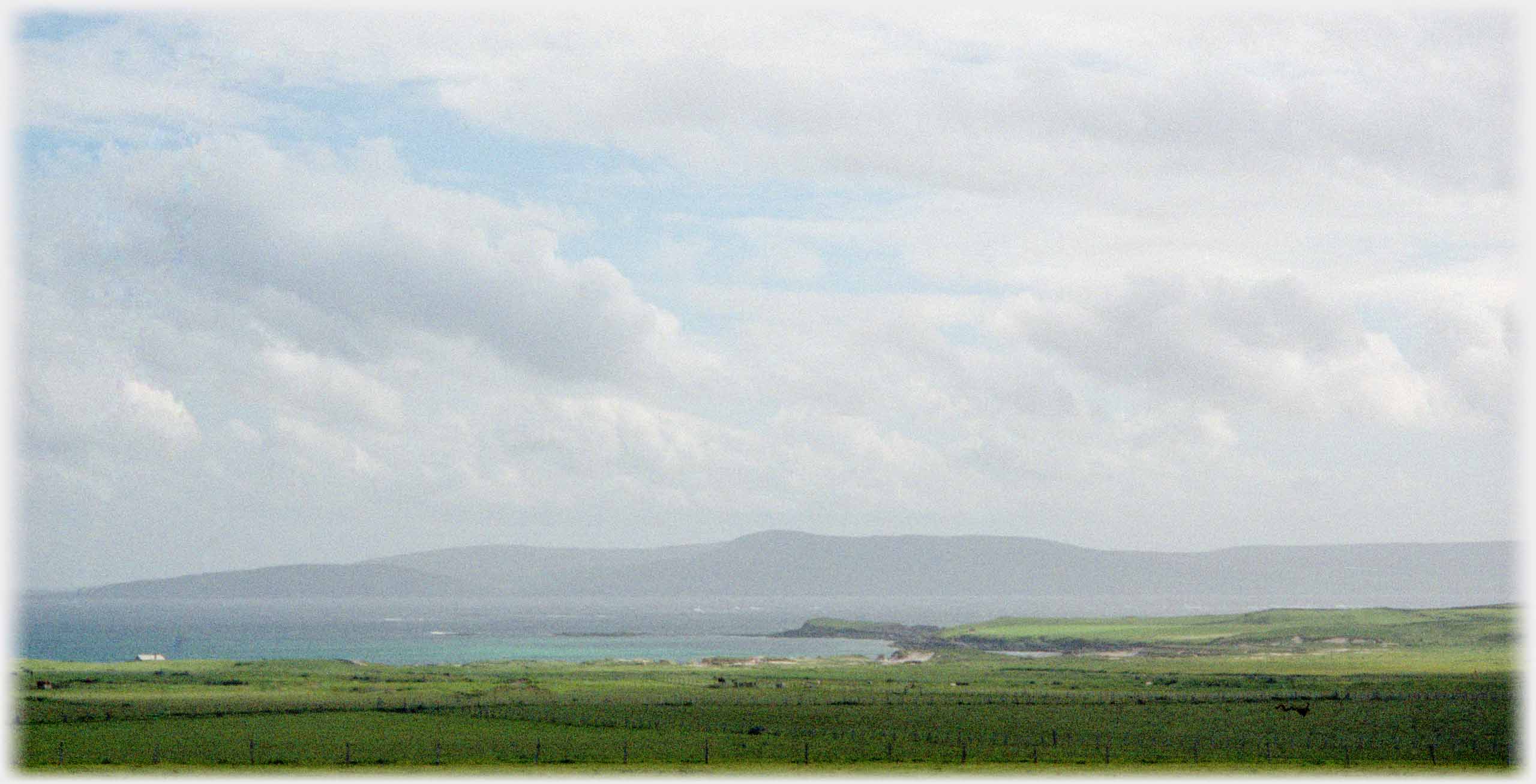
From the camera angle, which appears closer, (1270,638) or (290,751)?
(290,751)

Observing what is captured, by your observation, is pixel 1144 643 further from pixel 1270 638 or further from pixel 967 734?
pixel 967 734

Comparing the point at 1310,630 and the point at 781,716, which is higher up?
the point at 781,716

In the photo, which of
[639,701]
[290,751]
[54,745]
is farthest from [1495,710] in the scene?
[54,745]

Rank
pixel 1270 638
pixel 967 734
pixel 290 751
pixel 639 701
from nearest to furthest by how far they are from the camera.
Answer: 1. pixel 290 751
2. pixel 967 734
3. pixel 639 701
4. pixel 1270 638

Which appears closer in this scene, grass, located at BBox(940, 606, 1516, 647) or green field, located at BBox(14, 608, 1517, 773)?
green field, located at BBox(14, 608, 1517, 773)

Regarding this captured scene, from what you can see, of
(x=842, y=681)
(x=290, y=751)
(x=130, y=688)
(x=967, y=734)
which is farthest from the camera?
(x=842, y=681)

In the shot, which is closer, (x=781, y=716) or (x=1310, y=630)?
(x=781, y=716)

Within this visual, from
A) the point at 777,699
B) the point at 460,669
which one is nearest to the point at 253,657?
the point at 460,669

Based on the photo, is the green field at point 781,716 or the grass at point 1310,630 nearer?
the green field at point 781,716
